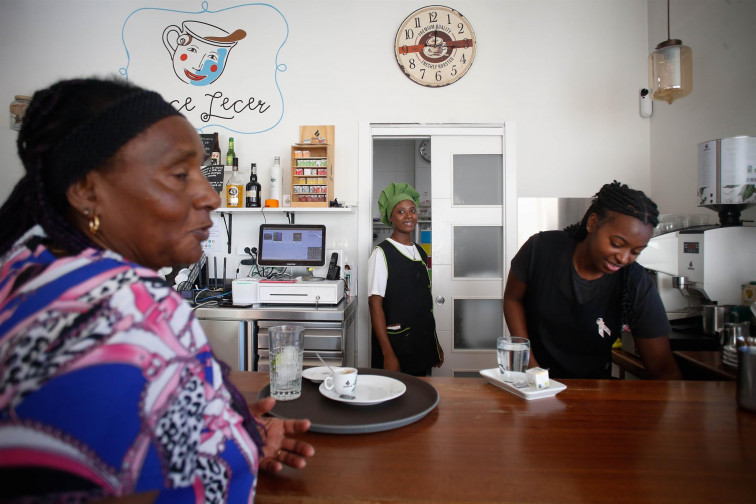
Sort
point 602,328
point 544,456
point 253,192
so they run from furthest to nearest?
point 253,192 → point 602,328 → point 544,456

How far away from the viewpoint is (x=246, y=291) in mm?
2900

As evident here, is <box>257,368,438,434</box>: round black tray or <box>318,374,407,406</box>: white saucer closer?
<box>257,368,438,434</box>: round black tray

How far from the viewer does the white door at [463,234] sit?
341 centimetres

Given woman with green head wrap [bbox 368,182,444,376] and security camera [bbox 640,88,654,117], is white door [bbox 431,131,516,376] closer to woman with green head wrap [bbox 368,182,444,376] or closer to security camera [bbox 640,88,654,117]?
woman with green head wrap [bbox 368,182,444,376]

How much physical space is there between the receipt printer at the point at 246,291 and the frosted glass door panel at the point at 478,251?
152cm

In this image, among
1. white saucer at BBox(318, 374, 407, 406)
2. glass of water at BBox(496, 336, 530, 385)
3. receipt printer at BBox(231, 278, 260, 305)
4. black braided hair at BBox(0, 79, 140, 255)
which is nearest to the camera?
black braided hair at BBox(0, 79, 140, 255)

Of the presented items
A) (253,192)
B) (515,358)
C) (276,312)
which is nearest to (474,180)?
(253,192)

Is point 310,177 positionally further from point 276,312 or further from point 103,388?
point 103,388

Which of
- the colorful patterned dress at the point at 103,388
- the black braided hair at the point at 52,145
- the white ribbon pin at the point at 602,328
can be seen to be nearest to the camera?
the colorful patterned dress at the point at 103,388

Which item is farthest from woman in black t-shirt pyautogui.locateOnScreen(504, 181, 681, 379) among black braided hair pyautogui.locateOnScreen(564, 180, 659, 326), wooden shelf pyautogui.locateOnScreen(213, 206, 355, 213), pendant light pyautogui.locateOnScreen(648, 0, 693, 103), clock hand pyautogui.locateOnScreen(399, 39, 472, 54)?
clock hand pyautogui.locateOnScreen(399, 39, 472, 54)

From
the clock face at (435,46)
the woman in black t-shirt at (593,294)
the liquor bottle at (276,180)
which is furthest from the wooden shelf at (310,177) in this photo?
the woman in black t-shirt at (593,294)

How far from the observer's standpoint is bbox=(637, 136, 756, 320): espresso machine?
2.02 m

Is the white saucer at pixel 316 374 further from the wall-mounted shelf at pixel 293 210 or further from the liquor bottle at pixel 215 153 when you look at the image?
the liquor bottle at pixel 215 153

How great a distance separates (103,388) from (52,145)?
1.24ft
